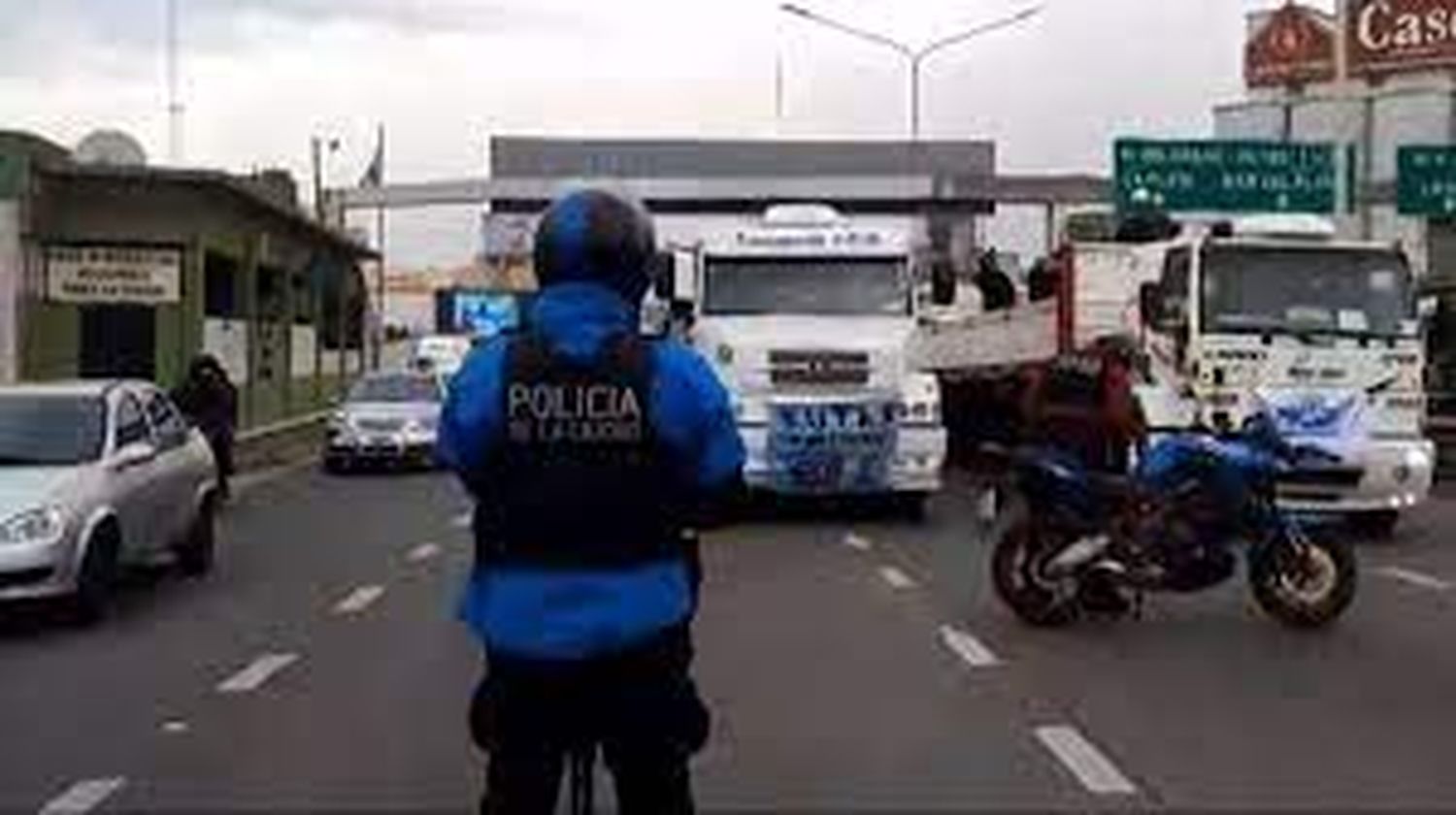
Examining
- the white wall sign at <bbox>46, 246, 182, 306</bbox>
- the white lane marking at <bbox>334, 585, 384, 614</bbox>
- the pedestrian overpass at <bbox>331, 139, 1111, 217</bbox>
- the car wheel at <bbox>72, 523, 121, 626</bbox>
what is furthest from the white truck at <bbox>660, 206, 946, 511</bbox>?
the pedestrian overpass at <bbox>331, 139, 1111, 217</bbox>

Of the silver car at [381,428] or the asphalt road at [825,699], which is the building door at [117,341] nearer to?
the silver car at [381,428]

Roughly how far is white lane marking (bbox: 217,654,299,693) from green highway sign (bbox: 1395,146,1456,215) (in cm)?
3769

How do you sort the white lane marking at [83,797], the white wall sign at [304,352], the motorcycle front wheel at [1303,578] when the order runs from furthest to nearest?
the white wall sign at [304,352], the motorcycle front wheel at [1303,578], the white lane marking at [83,797]

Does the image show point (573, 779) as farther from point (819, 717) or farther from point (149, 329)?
point (149, 329)

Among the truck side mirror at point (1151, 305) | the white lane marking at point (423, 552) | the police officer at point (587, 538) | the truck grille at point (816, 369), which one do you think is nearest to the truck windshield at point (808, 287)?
the truck grille at point (816, 369)

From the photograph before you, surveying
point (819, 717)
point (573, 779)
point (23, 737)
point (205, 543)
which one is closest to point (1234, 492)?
point (819, 717)

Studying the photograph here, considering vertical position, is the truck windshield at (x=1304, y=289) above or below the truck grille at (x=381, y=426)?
above

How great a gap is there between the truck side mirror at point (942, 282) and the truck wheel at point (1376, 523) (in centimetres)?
441

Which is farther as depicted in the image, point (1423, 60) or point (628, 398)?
point (1423, 60)

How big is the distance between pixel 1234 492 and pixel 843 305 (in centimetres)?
1210

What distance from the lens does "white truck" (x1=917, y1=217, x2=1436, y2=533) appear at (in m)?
24.8

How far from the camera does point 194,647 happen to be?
16.3 metres

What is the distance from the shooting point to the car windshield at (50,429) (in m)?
18.6

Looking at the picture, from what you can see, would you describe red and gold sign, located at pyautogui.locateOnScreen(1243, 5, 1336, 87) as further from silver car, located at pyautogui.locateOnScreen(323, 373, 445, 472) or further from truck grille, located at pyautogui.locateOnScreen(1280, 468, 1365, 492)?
truck grille, located at pyautogui.locateOnScreen(1280, 468, 1365, 492)
